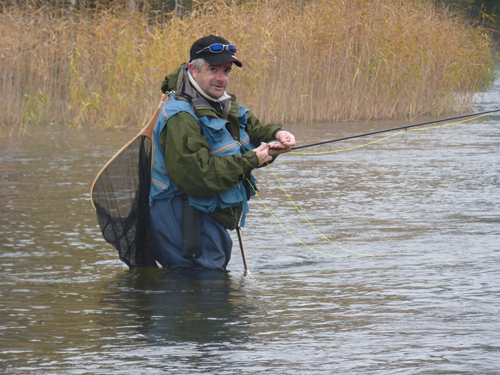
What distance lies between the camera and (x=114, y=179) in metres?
4.99

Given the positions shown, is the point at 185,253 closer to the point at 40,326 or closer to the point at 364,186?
the point at 40,326

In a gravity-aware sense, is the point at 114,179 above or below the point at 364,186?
above

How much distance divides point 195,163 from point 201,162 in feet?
0.16

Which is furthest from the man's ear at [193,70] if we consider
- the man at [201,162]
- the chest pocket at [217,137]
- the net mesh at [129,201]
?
the net mesh at [129,201]

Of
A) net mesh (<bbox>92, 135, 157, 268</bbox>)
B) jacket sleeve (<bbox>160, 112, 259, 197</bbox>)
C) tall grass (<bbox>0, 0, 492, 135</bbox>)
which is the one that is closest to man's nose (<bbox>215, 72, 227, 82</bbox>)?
jacket sleeve (<bbox>160, 112, 259, 197</bbox>)

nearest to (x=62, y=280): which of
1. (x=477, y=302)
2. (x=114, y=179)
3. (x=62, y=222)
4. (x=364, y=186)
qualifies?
(x=114, y=179)

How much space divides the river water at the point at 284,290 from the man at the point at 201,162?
0.22 metres

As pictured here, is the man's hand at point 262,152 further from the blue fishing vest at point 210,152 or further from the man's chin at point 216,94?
the man's chin at point 216,94

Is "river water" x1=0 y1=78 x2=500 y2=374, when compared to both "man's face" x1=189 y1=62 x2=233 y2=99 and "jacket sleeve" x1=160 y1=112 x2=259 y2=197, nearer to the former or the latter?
"jacket sleeve" x1=160 y1=112 x2=259 y2=197

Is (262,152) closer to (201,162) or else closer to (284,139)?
(284,139)

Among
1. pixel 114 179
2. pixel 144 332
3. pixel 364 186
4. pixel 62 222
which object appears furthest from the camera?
pixel 364 186

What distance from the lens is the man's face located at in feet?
15.4

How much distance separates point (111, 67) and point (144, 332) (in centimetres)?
1061

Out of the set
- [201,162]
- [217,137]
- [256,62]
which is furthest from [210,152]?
[256,62]
